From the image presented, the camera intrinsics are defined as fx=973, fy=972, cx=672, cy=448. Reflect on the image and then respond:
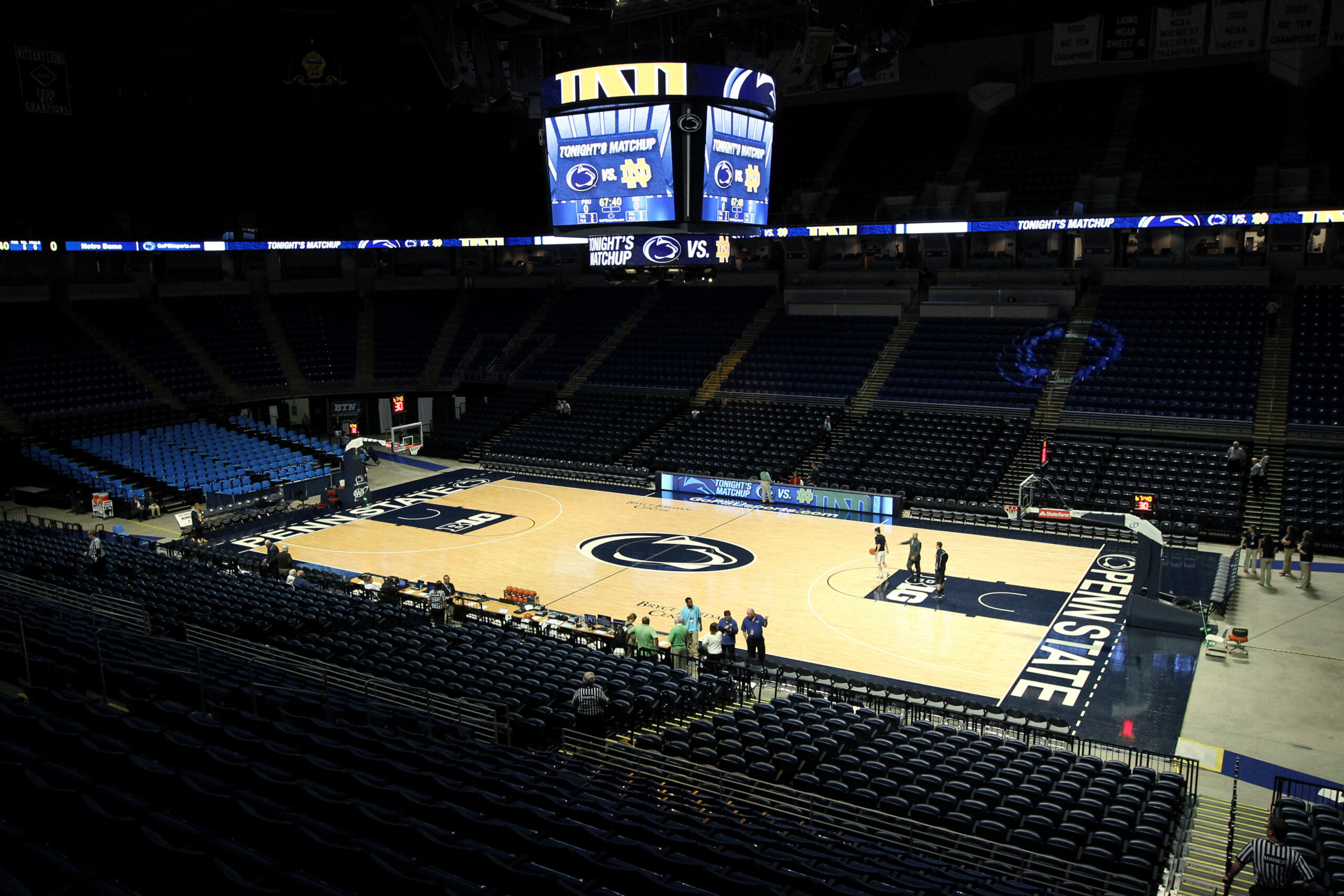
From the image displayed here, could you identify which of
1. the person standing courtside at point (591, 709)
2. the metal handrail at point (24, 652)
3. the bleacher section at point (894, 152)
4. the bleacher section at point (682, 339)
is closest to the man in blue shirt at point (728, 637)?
the person standing courtside at point (591, 709)

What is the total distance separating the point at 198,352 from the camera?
4175cm

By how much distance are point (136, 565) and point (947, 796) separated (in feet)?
58.3

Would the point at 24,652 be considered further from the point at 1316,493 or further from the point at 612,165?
the point at 1316,493

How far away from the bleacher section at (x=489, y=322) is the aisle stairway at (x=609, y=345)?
4644 mm

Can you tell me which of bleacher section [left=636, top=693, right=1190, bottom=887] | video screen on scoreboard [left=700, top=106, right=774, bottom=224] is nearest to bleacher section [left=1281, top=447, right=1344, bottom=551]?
video screen on scoreboard [left=700, top=106, right=774, bottom=224]

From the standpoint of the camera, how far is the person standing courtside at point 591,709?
41.3 feet

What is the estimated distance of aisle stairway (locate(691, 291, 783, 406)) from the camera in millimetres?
39750

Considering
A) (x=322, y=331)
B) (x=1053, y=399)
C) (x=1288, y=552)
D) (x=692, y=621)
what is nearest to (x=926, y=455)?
(x=1053, y=399)

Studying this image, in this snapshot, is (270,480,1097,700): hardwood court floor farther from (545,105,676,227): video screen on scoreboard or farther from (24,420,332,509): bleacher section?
(545,105,676,227): video screen on scoreboard

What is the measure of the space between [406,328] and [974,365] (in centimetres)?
2627

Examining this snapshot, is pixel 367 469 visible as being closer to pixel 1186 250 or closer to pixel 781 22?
pixel 781 22

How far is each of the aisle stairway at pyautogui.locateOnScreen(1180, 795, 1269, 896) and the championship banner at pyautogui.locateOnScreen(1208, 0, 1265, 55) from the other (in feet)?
117

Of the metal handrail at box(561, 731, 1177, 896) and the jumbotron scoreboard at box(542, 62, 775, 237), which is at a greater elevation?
the jumbotron scoreboard at box(542, 62, 775, 237)

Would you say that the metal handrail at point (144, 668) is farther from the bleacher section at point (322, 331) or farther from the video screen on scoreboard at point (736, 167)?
the bleacher section at point (322, 331)
